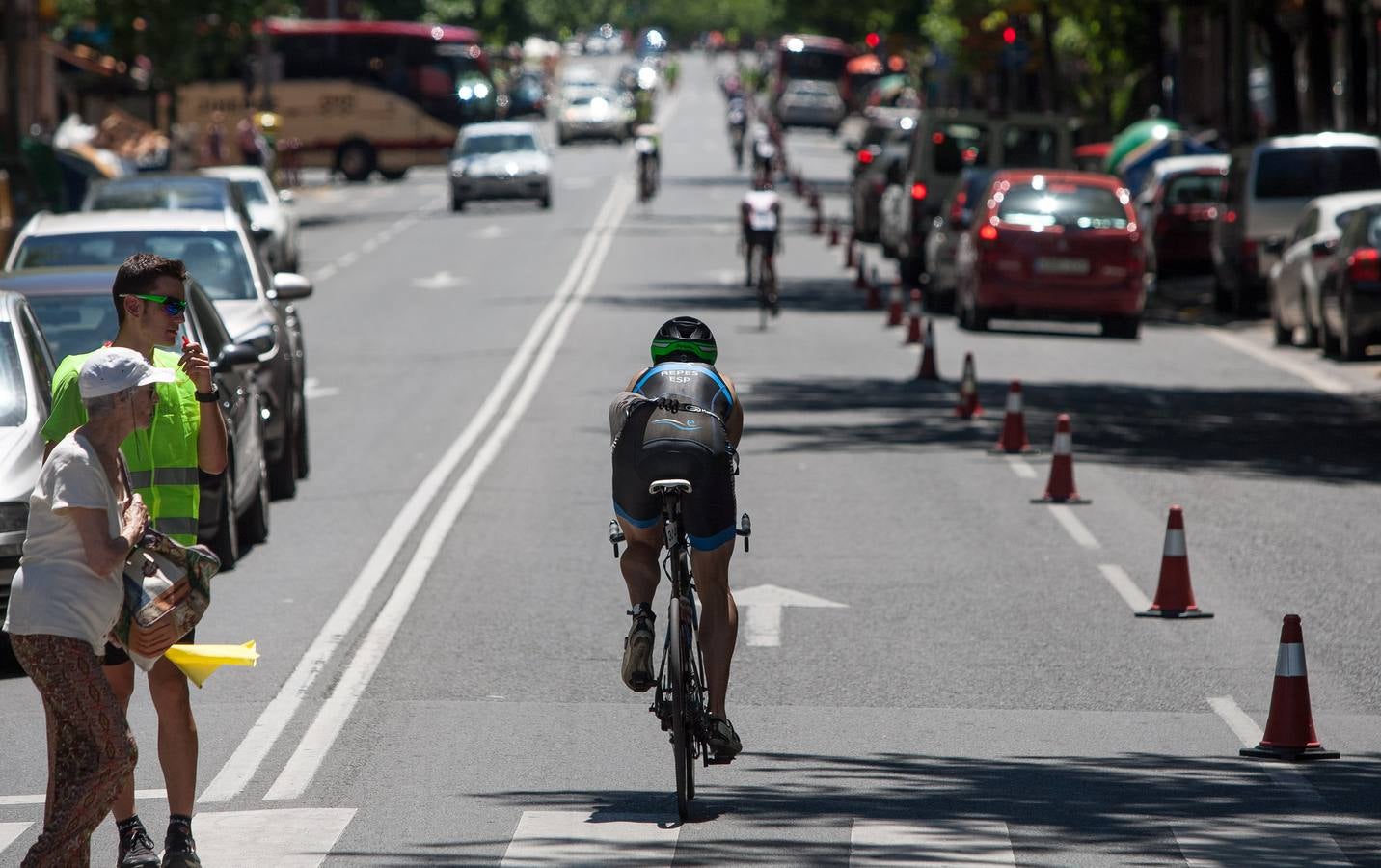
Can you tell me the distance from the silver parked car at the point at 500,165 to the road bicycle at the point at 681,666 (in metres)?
44.9

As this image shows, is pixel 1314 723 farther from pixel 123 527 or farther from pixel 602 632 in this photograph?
pixel 123 527

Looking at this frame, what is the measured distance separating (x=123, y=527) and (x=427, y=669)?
3.77m

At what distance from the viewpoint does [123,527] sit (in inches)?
266

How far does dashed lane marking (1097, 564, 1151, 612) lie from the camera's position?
12109 mm

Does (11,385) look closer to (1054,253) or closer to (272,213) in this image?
(1054,253)

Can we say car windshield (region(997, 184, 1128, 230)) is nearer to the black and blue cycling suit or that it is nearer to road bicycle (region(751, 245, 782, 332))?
road bicycle (region(751, 245, 782, 332))

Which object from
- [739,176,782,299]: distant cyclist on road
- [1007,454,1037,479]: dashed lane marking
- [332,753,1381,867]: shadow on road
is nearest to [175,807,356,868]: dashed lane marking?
[332,753,1381,867]: shadow on road

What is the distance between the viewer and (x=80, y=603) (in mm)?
6629

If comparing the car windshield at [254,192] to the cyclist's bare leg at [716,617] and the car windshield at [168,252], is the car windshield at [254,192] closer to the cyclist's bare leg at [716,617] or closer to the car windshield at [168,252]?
the car windshield at [168,252]

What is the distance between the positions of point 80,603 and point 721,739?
89.9 inches

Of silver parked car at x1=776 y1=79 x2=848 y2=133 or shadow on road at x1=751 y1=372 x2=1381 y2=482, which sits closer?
shadow on road at x1=751 y1=372 x2=1381 y2=482

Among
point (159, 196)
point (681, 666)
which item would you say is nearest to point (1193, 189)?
point (159, 196)

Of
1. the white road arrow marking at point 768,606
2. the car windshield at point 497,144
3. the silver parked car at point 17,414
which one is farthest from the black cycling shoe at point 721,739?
the car windshield at point 497,144

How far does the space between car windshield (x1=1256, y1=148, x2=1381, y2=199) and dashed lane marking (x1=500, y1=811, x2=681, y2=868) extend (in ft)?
78.6
